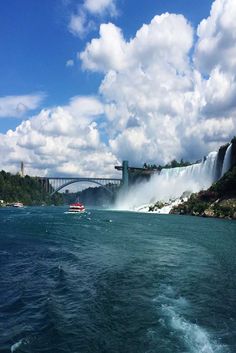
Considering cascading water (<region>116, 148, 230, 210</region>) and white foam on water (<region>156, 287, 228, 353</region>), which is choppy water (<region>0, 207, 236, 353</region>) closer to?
white foam on water (<region>156, 287, 228, 353</region>)

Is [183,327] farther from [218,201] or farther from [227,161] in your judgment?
[227,161]

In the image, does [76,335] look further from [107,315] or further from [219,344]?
[219,344]

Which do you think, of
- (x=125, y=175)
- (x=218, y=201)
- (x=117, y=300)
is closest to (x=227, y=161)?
(x=218, y=201)

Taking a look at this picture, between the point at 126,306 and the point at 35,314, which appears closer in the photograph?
the point at 35,314

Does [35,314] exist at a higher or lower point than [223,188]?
lower

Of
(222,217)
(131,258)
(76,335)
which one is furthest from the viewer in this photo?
(222,217)

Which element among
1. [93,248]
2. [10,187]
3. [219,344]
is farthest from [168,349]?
[10,187]

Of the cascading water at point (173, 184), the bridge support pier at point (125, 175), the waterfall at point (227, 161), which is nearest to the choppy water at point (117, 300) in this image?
the waterfall at point (227, 161)

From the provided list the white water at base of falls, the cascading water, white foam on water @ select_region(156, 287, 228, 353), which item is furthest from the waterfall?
white foam on water @ select_region(156, 287, 228, 353)
